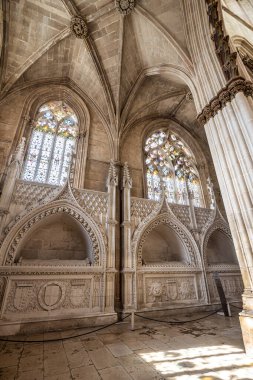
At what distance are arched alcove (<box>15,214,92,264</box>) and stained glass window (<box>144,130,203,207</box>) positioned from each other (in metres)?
3.94

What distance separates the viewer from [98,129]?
941cm

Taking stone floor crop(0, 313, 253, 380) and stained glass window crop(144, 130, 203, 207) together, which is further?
stained glass window crop(144, 130, 203, 207)

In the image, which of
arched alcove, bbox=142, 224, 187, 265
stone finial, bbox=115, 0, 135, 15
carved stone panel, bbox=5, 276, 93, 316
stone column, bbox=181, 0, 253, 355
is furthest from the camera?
arched alcove, bbox=142, 224, 187, 265

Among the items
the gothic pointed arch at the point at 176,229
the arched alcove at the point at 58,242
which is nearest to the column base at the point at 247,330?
the gothic pointed arch at the point at 176,229

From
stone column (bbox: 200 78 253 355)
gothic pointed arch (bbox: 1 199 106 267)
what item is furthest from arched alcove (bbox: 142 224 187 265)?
stone column (bbox: 200 78 253 355)

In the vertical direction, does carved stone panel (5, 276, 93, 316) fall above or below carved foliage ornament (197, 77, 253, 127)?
below

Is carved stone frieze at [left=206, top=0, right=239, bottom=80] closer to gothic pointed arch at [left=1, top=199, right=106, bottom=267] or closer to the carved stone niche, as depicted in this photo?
gothic pointed arch at [left=1, top=199, right=106, bottom=267]

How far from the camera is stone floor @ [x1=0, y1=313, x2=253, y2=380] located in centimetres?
271

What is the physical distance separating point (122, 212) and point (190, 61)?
646 cm

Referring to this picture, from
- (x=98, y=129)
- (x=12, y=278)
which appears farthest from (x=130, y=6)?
(x=12, y=278)

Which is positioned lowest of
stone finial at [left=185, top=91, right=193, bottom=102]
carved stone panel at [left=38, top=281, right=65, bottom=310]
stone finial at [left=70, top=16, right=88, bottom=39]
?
carved stone panel at [left=38, top=281, right=65, bottom=310]

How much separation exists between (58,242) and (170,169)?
701cm

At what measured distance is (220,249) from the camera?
363 inches

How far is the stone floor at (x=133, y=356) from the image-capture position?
271 centimetres
